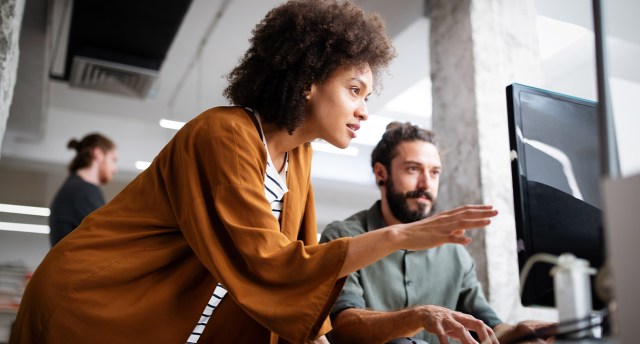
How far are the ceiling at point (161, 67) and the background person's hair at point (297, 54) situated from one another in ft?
0.80

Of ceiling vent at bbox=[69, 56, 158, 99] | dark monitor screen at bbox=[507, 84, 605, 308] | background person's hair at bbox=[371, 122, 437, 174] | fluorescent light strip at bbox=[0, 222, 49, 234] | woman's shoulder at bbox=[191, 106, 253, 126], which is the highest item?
ceiling vent at bbox=[69, 56, 158, 99]

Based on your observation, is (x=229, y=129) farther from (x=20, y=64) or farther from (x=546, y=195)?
(x=20, y=64)

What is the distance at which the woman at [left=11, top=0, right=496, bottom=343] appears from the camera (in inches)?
42.3

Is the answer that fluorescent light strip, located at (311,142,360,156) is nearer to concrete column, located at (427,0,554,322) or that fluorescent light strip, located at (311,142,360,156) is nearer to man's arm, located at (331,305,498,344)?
concrete column, located at (427,0,554,322)

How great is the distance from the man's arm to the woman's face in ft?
1.48

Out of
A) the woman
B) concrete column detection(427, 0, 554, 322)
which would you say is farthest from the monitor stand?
concrete column detection(427, 0, 554, 322)

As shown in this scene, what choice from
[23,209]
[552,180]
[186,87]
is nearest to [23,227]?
[23,209]

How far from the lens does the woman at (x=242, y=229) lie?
1074 mm

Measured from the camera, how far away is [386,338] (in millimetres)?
1514

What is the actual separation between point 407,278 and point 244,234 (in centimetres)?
95

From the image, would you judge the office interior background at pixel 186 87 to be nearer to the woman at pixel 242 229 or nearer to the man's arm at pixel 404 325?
the man's arm at pixel 404 325

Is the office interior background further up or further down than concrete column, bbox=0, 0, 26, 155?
further up

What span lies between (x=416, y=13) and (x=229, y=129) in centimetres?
329

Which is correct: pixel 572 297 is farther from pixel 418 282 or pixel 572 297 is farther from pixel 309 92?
pixel 418 282
